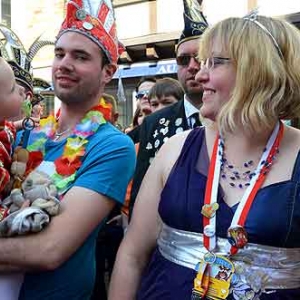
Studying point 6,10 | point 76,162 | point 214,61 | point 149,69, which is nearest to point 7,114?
point 76,162

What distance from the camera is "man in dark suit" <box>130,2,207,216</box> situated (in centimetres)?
291

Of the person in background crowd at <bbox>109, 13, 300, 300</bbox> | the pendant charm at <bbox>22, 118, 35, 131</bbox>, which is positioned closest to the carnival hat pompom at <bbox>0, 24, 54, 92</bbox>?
the pendant charm at <bbox>22, 118, 35, 131</bbox>

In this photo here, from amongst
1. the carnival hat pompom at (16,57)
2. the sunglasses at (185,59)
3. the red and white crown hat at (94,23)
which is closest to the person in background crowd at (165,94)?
the sunglasses at (185,59)

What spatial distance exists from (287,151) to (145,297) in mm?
684

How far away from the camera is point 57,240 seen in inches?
69.7

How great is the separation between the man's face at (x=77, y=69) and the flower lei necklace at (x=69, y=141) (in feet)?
0.29

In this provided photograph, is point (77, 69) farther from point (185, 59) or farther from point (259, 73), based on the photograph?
point (185, 59)

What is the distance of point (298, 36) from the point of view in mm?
1770

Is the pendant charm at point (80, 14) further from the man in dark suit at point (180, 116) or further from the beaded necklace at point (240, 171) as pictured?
the beaded necklace at point (240, 171)

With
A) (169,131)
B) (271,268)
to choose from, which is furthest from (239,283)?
(169,131)

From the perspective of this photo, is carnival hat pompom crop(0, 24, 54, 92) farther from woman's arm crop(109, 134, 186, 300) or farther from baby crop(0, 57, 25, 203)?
woman's arm crop(109, 134, 186, 300)

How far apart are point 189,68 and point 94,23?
2.65ft

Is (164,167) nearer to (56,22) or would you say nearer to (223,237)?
(223,237)

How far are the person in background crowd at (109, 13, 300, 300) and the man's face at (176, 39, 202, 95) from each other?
1049mm
